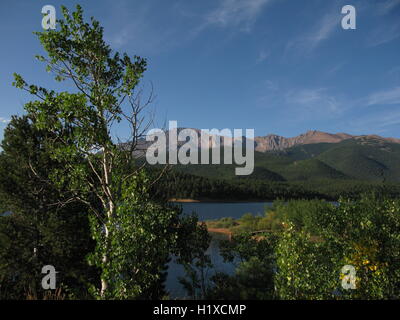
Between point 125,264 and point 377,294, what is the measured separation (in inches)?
367

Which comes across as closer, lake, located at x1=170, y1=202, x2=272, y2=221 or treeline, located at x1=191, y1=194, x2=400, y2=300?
treeline, located at x1=191, y1=194, x2=400, y2=300

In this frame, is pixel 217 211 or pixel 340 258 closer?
pixel 340 258

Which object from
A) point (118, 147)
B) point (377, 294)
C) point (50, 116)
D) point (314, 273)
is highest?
point (50, 116)

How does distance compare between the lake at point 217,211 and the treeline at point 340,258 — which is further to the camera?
the lake at point 217,211

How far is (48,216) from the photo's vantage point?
1917cm

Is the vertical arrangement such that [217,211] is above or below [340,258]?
above

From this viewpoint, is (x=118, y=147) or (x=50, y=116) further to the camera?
(x=118, y=147)
